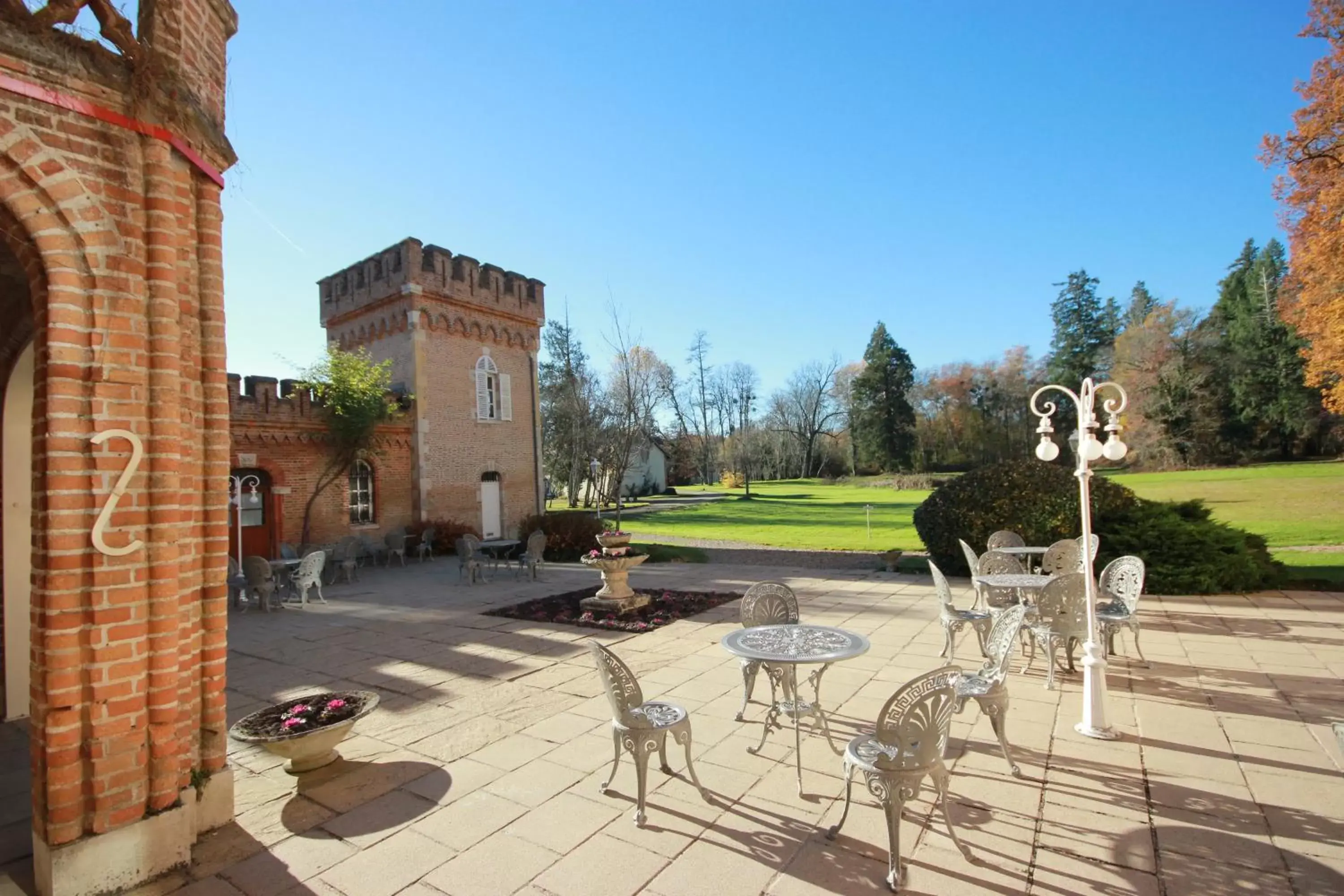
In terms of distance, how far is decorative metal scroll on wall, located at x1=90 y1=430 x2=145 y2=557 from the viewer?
9.16 ft

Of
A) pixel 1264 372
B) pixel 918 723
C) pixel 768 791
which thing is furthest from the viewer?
pixel 1264 372

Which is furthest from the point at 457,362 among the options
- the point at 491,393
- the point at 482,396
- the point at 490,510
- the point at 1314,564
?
the point at 1314,564

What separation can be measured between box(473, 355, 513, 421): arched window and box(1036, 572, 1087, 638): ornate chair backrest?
1623cm

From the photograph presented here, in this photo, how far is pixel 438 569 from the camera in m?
14.8

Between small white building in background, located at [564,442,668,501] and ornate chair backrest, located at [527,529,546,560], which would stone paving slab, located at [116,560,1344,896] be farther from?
small white building in background, located at [564,442,668,501]

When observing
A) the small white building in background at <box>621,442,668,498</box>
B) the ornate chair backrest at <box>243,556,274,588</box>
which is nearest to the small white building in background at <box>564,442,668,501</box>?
the small white building in background at <box>621,442,668,498</box>

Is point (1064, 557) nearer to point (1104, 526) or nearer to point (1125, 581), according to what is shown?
point (1125, 581)

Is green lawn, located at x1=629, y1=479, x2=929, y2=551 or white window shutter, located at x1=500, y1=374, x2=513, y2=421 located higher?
white window shutter, located at x1=500, y1=374, x2=513, y2=421

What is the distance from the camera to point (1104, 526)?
33.5 feet

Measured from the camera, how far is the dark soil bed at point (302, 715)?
394cm

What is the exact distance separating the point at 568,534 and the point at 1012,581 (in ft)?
36.8

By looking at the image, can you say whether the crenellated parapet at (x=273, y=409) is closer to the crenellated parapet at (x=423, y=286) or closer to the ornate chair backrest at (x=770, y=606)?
the crenellated parapet at (x=423, y=286)

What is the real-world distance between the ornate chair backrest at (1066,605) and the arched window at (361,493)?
49.9 feet

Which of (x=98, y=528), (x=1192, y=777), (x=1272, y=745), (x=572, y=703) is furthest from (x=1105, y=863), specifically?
(x=98, y=528)
